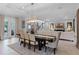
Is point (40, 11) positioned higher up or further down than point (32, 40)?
higher up

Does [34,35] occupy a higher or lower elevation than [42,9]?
lower

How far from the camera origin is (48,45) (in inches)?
158

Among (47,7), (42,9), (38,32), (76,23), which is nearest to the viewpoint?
(47,7)

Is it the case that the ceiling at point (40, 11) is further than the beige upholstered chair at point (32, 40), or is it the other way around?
the beige upholstered chair at point (32, 40)

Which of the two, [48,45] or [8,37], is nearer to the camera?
[8,37]

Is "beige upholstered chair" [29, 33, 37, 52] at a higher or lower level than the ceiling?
lower

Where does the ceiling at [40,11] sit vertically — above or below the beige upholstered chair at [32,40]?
above

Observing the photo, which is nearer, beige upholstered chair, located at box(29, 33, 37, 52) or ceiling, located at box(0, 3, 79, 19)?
ceiling, located at box(0, 3, 79, 19)

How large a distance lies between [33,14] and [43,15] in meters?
0.37

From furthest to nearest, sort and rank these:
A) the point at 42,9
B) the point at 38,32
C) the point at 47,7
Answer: the point at 38,32 → the point at 42,9 → the point at 47,7

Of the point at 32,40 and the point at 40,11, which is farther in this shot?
the point at 32,40

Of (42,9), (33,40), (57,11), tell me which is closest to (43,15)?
(42,9)

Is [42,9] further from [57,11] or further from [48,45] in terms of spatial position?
[48,45]

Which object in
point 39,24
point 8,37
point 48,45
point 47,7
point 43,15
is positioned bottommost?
point 48,45
